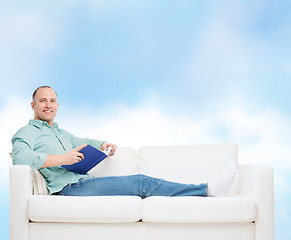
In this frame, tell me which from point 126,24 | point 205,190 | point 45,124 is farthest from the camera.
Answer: point 126,24

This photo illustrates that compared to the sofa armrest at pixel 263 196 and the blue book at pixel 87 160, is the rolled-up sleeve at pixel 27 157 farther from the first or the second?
the sofa armrest at pixel 263 196

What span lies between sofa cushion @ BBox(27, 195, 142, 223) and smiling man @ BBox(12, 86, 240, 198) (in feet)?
0.70

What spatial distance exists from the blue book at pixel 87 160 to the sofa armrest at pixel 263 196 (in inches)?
39.2

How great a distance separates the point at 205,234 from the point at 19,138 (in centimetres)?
135

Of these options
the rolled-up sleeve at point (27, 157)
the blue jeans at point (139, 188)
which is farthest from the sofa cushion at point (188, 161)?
the rolled-up sleeve at point (27, 157)

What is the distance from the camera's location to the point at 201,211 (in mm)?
2482

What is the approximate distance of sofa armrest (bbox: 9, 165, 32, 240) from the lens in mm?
2529

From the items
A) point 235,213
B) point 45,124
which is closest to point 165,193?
point 235,213

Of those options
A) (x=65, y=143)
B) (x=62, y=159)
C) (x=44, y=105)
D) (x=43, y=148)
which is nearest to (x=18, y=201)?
(x=62, y=159)

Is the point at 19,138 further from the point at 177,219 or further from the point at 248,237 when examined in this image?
Result: the point at 248,237

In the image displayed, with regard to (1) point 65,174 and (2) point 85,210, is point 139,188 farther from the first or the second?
(1) point 65,174

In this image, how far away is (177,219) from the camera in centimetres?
248

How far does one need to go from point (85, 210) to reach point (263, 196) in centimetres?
108

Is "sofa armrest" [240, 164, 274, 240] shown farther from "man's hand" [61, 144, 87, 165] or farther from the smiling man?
"man's hand" [61, 144, 87, 165]
